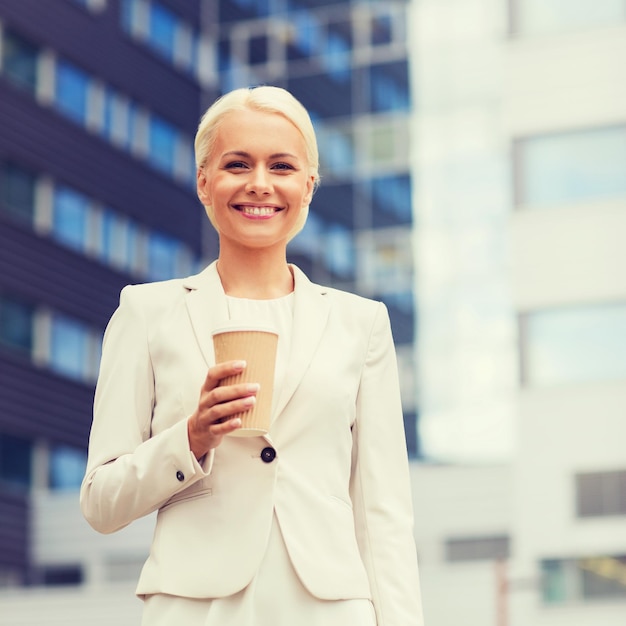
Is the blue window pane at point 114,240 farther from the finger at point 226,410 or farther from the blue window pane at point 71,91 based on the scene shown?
the finger at point 226,410

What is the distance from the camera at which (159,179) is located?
1064 inches

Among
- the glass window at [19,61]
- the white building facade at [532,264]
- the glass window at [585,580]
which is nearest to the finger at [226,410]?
the glass window at [585,580]

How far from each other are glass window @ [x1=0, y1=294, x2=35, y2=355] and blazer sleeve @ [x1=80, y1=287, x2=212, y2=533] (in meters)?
21.1

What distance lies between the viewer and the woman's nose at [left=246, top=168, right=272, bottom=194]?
2445mm

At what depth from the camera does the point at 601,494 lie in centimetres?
1912

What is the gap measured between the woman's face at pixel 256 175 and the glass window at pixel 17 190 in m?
21.4

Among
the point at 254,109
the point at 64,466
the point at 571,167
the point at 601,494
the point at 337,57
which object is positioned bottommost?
the point at 254,109

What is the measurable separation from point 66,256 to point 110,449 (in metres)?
22.5

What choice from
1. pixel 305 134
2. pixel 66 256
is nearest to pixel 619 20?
pixel 66 256

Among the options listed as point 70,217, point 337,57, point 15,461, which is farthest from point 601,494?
point 70,217

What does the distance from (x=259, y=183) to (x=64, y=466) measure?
2254 cm

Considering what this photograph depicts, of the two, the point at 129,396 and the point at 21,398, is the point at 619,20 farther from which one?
the point at 129,396

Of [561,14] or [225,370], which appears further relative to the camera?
[561,14]

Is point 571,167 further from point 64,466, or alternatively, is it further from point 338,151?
point 64,466
